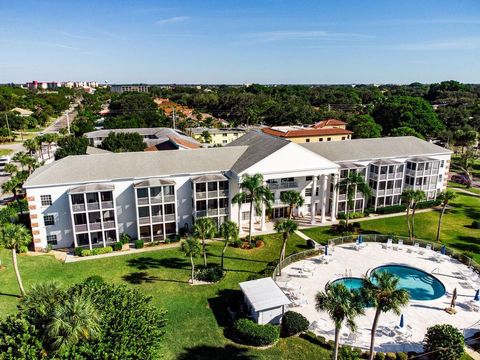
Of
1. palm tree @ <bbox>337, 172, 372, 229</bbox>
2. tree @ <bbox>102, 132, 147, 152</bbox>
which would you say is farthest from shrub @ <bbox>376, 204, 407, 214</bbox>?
tree @ <bbox>102, 132, 147, 152</bbox>

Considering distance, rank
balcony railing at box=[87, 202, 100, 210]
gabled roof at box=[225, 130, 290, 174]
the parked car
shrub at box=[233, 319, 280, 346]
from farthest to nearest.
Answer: the parked car
gabled roof at box=[225, 130, 290, 174]
balcony railing at box=[87, 202, 100, 210]
shrub at box=[233, 319, 280, 346]

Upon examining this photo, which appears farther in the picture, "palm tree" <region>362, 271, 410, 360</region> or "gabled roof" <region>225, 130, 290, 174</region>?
"gabled roof" <region>225, 130, 290, 174</region>

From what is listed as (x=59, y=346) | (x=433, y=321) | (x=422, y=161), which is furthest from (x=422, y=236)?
(x=59, y=346)

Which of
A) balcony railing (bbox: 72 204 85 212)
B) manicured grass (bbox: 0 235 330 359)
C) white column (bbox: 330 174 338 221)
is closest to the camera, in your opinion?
manicured grass (bbox: 0 235 330 359)

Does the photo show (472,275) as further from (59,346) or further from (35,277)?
(35,277)

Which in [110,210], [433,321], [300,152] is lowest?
[433,321]

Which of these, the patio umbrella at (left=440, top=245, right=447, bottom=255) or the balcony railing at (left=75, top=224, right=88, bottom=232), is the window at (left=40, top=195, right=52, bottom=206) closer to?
the balcony railing at (left=75, top=224, right=88, bottom=232)

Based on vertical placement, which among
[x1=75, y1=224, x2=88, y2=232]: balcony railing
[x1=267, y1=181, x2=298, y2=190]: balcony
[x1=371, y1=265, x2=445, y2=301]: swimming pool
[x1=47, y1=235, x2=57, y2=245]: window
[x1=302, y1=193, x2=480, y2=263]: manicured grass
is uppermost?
[x1=267, y1=181, x2=298, y2=190]: balcony
